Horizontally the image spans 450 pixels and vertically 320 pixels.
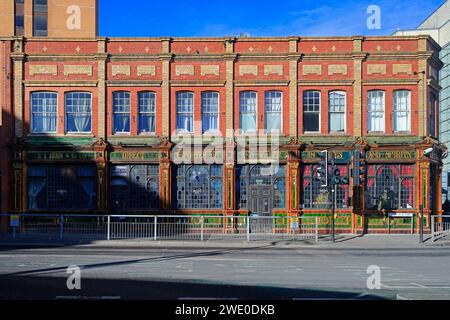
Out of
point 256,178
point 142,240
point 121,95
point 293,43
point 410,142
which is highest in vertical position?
point 293,43

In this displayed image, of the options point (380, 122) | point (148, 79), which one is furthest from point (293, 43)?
point (148, 79)

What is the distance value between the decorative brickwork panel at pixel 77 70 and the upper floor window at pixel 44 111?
148 centimetres

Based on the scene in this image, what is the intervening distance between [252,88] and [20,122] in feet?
42.5

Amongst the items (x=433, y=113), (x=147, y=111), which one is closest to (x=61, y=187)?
(x=147, y=111)

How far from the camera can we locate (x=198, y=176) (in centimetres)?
2894

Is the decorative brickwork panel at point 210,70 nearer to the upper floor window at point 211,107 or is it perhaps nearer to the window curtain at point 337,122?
the upper floor window at point 211,107

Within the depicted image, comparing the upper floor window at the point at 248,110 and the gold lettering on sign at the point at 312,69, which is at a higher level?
the gold lettering on sign at the point at 312,69

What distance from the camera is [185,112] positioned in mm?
29312

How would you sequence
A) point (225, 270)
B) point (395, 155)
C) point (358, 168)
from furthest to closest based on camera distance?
point (395, 155)
point (358, 168)
point (225, 270)

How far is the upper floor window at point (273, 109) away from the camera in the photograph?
95.3 ft

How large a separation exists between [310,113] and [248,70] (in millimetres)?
4176

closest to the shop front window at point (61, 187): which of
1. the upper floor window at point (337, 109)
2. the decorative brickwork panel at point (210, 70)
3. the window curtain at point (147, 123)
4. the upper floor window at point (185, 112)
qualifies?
the window curtain at point (147, 123)

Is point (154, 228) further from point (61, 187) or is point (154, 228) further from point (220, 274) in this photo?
point (220, 274)

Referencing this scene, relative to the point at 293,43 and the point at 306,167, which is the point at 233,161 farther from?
the point at 293,43
